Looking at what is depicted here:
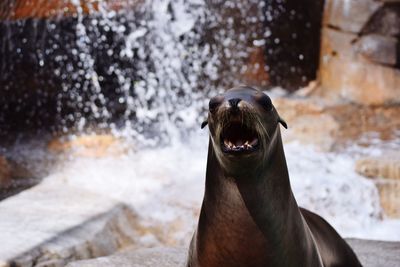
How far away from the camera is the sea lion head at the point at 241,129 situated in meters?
2.02

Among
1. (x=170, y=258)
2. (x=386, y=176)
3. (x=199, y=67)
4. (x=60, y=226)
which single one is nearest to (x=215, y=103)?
(x=170, y=258)

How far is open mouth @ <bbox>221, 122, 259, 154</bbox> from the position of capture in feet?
6.62

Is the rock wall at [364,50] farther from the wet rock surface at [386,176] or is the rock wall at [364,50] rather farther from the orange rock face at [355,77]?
the wet rock surface at [386,176]

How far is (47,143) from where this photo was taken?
730 centimetres

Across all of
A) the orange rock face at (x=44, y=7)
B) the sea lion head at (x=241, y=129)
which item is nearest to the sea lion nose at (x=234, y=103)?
the sea lion head at (x=241, y=129)

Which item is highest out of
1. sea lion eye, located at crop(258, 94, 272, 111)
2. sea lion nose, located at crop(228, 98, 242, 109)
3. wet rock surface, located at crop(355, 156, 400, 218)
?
sea lion nose, located at crop(228, 98, 242, 109)

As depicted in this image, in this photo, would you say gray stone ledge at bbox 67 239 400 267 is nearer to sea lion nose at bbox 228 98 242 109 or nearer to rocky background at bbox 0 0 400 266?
sea lion nose at bbox 228 98 242 109

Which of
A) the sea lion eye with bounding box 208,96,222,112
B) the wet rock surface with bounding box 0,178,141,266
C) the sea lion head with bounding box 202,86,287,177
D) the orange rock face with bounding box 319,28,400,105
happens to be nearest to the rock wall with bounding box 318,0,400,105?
the orange rock face with bounding box 319,28,400,105

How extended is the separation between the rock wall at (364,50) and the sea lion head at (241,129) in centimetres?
531

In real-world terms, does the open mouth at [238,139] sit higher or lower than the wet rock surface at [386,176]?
higher

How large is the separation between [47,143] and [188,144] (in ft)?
5.30

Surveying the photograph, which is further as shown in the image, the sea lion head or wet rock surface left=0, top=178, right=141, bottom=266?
wet rock surface left=0, top=178, right=141, bottom=266

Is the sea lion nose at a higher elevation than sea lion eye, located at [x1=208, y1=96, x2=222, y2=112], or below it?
higher

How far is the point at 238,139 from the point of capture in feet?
6.85
